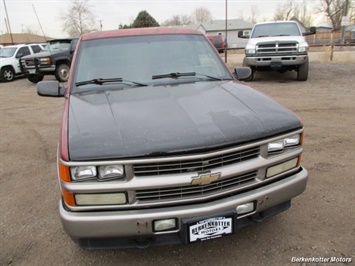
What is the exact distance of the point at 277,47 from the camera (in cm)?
1012

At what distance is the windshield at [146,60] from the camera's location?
10.2 feet

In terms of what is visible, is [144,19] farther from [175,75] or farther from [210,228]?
[210,228]

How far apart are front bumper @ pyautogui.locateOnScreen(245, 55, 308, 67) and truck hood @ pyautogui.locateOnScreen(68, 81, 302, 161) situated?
8.09 meters

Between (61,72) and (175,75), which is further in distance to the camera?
(61,72)

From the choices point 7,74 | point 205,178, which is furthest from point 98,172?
point 7,74

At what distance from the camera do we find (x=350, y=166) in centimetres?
400

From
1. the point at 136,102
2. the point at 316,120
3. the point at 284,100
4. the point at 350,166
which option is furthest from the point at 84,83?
the point at 284,100

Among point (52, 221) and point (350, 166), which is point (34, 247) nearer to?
point (52, 221)

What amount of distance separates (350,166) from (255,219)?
2343 mm

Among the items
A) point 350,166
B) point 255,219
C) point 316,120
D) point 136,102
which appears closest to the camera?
point 255,219


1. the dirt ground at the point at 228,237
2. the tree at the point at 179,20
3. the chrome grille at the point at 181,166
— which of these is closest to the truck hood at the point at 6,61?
the dirt ground at the point at 228,237

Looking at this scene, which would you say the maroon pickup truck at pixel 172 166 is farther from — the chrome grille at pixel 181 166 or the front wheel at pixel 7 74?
the front wheel at pixel 7 74

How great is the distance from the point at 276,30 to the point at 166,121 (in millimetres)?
10125

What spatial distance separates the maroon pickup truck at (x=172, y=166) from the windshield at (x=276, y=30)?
9.25 m
